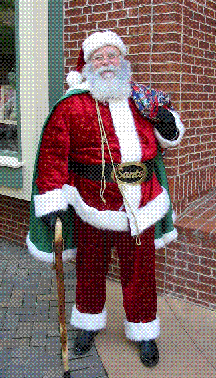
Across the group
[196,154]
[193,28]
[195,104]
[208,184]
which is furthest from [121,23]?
[208,184]

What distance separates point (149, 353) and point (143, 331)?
0.47ft

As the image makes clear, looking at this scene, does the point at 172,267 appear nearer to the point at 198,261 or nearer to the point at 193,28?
the point at 198,261

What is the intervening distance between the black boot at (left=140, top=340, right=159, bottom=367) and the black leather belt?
109 cm

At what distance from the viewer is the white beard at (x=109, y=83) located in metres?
2.55

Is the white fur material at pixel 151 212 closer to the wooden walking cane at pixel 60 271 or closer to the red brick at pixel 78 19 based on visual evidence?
the wooden walking cane at pixel 60 271

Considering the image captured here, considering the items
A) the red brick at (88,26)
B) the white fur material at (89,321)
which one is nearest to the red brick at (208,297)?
the white fur material at (89,321)

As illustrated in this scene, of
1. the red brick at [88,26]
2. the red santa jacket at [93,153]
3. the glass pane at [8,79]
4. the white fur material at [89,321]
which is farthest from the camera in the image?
the glass pane at [8,79]

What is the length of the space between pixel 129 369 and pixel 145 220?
97 cm

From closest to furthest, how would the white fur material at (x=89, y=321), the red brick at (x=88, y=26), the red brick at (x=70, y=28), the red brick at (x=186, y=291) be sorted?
the white fur material at (x=89, y=321) < the red brick at (x=186, y=291) < the red brick at (x=88, y=26) < the red brick at (x=70, y=28)

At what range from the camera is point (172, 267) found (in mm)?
3586

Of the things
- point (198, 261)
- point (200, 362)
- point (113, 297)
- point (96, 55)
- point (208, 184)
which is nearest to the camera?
point (96, 55)

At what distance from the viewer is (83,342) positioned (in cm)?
292

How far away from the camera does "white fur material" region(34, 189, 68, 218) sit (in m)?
2.56

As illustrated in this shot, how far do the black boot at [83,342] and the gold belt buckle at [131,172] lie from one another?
1.12 metres
